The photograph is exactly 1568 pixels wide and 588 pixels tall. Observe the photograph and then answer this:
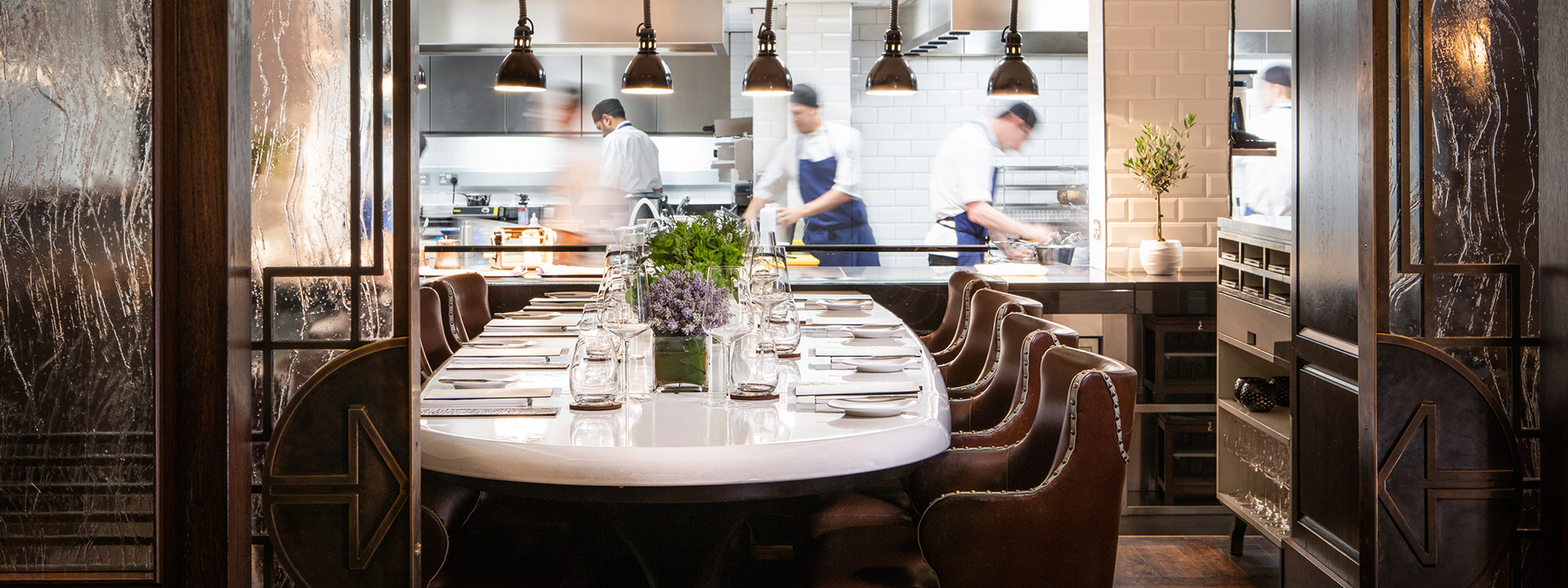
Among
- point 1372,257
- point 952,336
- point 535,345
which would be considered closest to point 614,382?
point 535,345

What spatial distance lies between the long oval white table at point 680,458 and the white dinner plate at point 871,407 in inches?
0.6

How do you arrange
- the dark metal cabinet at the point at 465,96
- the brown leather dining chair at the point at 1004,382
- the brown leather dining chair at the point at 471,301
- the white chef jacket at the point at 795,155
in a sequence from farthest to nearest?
1. the dark metal cabinet at the point at 465,96
2. the white chef jacket at the point at 795,155
3. the brown leather dining chair at the point at 471,301
4. the brown leather dining chair at the point at 1004,382

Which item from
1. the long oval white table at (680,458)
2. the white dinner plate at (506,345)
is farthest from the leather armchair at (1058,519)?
the white dinner plate at (506,345)

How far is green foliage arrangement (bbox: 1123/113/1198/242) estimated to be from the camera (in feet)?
14.8

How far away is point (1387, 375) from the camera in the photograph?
183 centimetres

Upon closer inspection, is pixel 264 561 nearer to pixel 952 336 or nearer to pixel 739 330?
pixel 739 330

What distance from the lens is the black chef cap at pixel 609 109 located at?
295 inches

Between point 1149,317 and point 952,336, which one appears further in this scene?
point 1149,317

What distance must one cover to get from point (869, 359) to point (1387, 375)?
119cm

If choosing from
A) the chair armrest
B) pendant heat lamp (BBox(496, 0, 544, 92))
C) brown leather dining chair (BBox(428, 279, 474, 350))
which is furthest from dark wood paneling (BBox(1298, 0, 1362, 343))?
pendant heat lamp (BBox(496, 0, 544, 92))

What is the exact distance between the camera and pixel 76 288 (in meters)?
1.47

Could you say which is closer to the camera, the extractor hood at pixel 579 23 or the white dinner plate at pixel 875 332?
the white dinner plate at pixel 875 332

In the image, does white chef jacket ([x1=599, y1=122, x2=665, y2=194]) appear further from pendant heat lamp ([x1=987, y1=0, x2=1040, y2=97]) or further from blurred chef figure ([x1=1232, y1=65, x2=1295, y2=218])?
blurred chef figure ([x1=1232, y1=65, x2=1295, y2=218])

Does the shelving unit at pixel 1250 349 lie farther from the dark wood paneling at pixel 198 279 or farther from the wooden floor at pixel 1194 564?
the dark wood paneling at pixel 198 279
